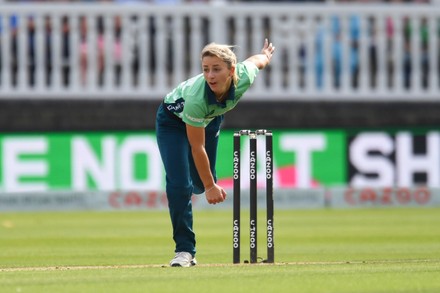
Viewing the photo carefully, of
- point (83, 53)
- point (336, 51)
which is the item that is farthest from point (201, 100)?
point (336, 51)

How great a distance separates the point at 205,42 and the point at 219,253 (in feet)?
24.5

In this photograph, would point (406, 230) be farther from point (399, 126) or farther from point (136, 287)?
point (136, 287)

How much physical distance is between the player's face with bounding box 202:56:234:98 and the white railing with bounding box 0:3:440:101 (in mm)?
9160

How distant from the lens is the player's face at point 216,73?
26.1 ft

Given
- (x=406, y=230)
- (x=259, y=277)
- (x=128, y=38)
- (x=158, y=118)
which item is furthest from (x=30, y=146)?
(x=259, y=277)

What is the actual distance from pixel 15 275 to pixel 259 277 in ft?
5.08

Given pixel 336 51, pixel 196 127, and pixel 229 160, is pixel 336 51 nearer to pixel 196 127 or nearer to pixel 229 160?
pixel 229 160

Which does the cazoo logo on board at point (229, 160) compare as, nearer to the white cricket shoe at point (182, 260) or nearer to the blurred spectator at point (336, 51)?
the blurred spectator at point (336, 51)

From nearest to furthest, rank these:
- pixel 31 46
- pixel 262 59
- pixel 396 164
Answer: pixel 262 59
pixel 396 164
pixel 31 46

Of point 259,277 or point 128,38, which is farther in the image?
point 128,38

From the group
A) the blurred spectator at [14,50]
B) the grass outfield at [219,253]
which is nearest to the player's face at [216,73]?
the grass outfield at [219,253]

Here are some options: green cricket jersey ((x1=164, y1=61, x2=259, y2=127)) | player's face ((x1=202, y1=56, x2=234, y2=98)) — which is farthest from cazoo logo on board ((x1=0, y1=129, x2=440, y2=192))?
player's face ((x1=202, y1=56, x2=234, y2=98))

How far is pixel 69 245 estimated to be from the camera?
11414 mm

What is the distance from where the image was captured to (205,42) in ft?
57.7
